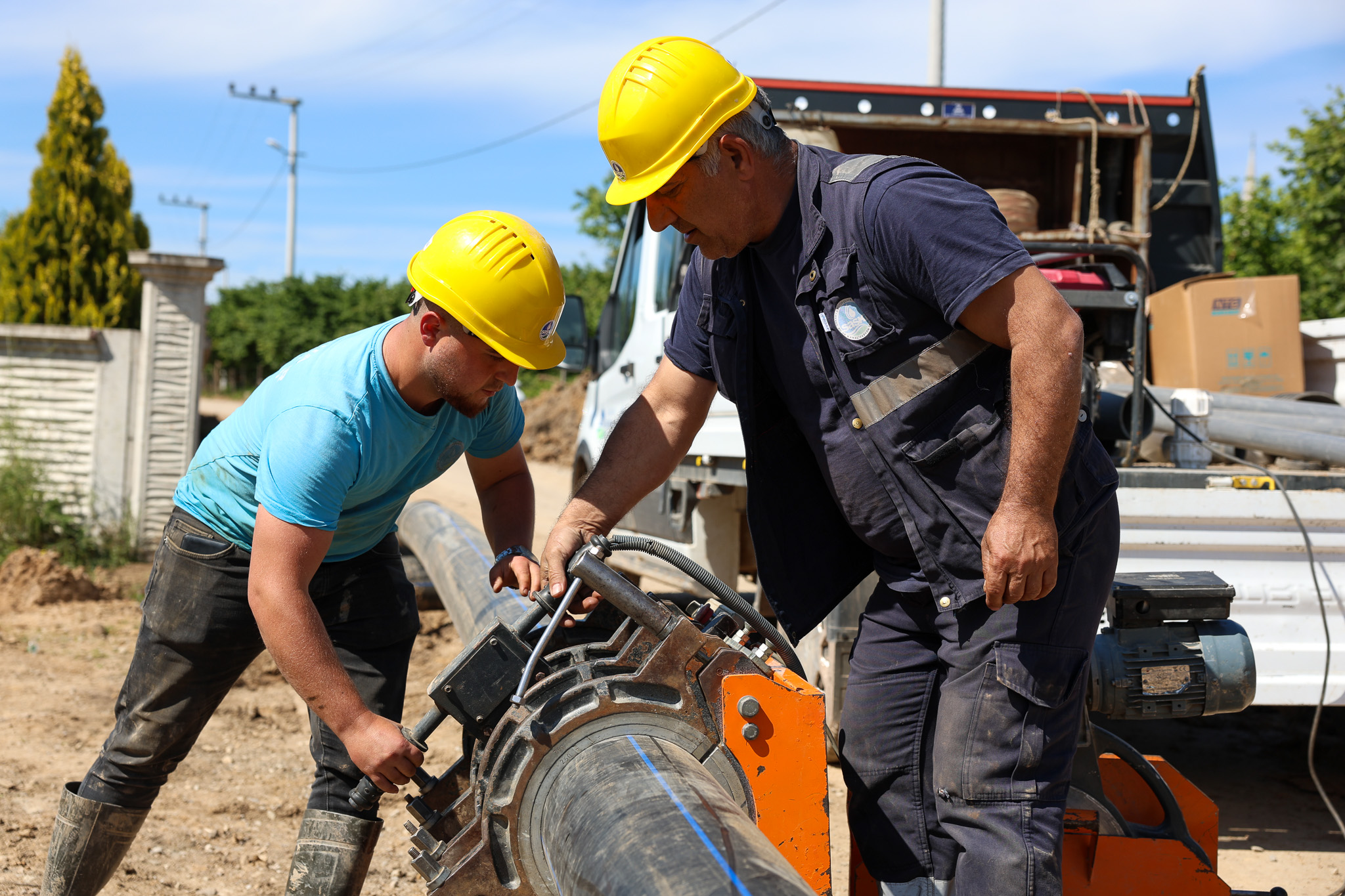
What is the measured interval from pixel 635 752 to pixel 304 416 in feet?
3.72

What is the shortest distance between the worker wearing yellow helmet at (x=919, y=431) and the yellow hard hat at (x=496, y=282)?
299mm

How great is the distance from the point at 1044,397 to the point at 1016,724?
640mm

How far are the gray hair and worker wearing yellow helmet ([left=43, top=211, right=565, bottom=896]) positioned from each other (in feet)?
1.58

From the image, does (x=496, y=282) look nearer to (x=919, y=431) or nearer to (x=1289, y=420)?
(x=919, y=431)

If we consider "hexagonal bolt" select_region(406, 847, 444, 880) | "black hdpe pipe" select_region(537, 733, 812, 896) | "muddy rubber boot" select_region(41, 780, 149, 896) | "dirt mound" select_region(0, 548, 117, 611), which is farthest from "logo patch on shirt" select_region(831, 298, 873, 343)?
"dirt mound" select_region(0, 548, 117, 611)

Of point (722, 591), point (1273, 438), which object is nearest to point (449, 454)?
point (722, 591)

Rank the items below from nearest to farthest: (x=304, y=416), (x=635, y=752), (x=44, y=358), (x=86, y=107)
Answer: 1. (x=635, y=752)
2. (x=304, y=416)
3. (x=44, y=358)
4. (x=86, y=107)

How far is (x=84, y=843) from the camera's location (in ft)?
9.16

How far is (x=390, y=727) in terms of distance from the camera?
224 centimetres

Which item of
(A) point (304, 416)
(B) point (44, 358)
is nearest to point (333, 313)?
(B) point (44, 358)

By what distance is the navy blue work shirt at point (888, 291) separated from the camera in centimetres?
195

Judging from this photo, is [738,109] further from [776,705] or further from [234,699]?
[234,699]

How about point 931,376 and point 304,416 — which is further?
point 304,416

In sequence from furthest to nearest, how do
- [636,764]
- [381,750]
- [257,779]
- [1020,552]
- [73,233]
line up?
[73,233]
[257,779]
[381,750]
[1020,552]
[636,764]
